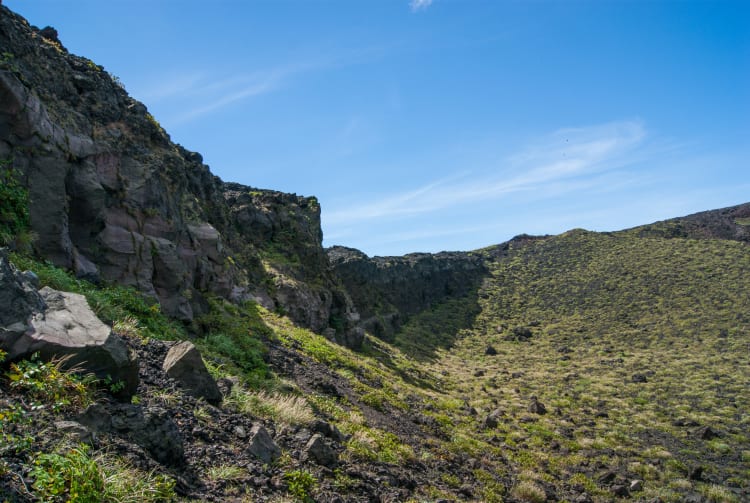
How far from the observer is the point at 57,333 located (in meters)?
5.88

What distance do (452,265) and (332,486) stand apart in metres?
82.6

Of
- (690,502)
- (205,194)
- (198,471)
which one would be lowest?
(690,502)

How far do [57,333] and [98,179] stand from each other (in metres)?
11.0

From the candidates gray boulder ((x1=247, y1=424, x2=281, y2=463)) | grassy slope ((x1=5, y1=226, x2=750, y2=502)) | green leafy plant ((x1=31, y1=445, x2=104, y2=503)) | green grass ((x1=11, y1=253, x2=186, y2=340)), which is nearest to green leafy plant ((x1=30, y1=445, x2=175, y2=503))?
green leafy plant ((x1=31, y1=445, x2=104, y2=503))

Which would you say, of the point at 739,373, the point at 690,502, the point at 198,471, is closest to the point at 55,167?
the point at 198,471

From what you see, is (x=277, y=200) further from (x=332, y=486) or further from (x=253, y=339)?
(x=332, y=486)

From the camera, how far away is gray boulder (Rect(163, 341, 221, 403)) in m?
8.03

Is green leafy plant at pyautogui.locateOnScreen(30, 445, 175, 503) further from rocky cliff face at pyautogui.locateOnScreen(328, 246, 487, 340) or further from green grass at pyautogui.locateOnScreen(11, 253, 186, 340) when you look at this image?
rocky cliff face at pyautogui.locateOnScreen(328, 246, 487, 340)

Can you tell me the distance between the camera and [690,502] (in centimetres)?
1609

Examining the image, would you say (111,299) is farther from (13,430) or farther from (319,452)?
(13,430)

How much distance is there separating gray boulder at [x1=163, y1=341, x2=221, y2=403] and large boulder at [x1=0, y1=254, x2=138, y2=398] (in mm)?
1566

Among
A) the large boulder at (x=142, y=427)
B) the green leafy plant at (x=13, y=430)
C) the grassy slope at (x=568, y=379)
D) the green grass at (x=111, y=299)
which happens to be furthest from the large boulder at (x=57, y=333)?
the grassy slope at (x=568, y=379)

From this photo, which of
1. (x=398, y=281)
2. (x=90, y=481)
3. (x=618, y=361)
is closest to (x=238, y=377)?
(x=90, y=481)

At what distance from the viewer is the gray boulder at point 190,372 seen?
8031 millimetres
